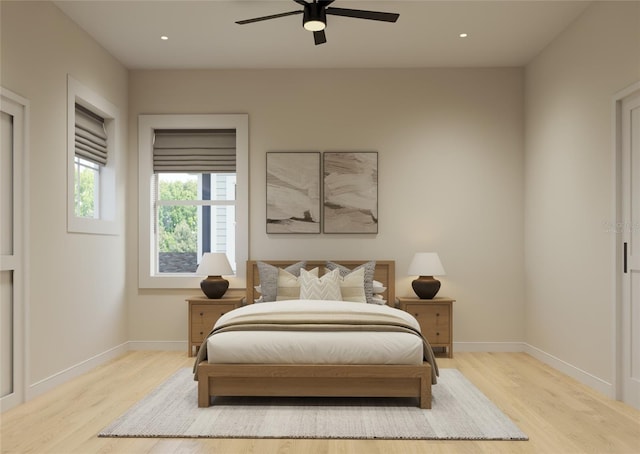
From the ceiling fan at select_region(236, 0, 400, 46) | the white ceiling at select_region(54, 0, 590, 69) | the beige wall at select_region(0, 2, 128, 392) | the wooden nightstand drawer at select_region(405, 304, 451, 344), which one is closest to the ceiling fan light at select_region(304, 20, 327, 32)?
the ceiling fan at select_region(236, 0, 400, 46)

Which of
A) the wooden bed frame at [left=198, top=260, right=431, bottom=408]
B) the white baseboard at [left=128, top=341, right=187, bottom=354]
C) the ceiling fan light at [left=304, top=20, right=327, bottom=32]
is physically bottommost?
the white baseboard at [left=128, top=341, right=187, bottom=354]

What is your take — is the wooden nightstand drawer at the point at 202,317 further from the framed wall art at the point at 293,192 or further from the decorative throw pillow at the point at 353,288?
the decorative throw pillow at the point at 353,288

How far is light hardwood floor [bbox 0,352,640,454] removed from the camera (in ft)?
9.18

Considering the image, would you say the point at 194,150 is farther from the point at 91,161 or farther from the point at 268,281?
the point at 268,281

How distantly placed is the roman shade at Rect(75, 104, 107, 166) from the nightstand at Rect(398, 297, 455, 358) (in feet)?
10.8

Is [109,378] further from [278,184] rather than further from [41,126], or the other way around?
[278,184]

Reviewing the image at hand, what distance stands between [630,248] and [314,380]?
238 centimetres

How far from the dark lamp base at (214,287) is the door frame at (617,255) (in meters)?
3.41

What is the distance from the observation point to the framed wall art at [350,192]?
5.58 m

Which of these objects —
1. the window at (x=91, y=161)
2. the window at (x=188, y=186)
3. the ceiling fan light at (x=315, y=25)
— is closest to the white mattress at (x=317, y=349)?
the window at (x=91, y=161)

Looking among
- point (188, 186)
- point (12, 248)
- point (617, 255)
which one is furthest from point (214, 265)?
point (617, 255)

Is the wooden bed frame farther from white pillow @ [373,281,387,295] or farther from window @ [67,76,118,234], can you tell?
window @ [67,76,118,234]

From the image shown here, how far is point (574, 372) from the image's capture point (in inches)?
171

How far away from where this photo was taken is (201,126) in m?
5.67
